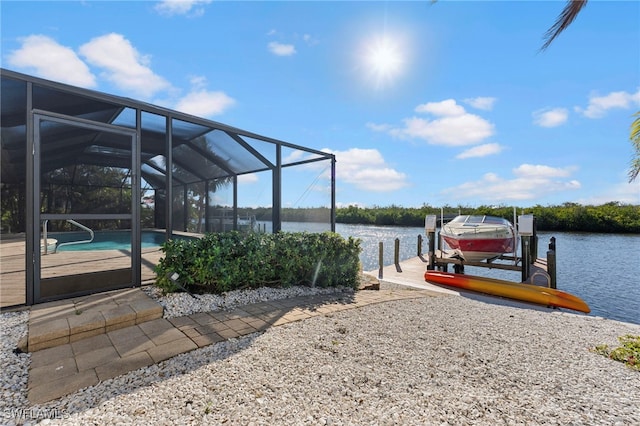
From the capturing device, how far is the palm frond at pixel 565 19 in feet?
8.70

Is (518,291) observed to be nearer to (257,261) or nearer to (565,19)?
(565,19)

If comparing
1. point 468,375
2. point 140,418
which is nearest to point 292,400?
point 140,418

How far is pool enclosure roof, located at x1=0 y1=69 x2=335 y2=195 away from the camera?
3.08 m

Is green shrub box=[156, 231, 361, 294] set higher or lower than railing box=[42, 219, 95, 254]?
lower

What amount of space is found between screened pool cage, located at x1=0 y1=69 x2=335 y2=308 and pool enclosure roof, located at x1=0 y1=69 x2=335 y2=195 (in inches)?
0.6

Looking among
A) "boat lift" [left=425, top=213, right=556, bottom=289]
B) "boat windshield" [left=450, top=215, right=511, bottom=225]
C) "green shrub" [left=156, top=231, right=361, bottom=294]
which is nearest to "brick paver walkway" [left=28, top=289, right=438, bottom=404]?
"green shrub" [left=156, top=231, right=361, bottom=294]

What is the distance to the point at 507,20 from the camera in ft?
16.7

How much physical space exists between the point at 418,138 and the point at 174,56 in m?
10.1

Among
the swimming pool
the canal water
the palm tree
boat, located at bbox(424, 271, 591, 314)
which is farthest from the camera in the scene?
the canal water

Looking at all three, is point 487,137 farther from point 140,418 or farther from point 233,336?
point 140,418

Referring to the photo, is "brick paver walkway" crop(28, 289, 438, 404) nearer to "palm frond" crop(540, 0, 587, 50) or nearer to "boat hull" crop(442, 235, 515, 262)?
"palm frond" crop(540, 0, 587, 50)

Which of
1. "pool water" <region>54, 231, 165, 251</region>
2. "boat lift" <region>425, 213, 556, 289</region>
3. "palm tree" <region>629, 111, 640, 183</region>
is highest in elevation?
"palm tree" <region>629, 111, 640, 183</region>

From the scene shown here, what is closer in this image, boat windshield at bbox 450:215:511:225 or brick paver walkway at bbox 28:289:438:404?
brick paver walkway at bbox 28:289:438:404

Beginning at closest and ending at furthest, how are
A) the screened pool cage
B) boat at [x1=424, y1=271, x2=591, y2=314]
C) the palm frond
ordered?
the palm frond
the screened pool cage
boat at [x1=424, y1=271, x2=591, y2=314]
